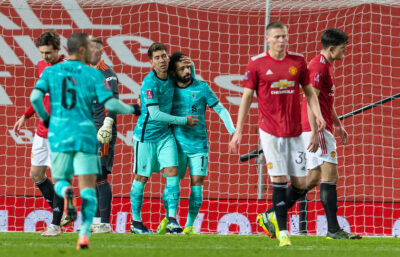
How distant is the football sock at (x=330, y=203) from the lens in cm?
621

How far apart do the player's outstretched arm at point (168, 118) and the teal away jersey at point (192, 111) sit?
218 millimetres

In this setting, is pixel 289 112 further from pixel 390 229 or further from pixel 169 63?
pixel 390 229

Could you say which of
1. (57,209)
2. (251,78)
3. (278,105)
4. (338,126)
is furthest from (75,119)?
(338,126)

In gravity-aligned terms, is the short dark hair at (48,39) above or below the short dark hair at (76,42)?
above

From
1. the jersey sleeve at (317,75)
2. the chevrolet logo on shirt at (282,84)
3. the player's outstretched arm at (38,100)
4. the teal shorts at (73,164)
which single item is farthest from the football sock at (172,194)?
the player's outstretched arm at (38,100)

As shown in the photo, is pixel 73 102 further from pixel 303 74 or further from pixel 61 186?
pixel 303 74

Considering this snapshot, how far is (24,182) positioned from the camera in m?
10.6

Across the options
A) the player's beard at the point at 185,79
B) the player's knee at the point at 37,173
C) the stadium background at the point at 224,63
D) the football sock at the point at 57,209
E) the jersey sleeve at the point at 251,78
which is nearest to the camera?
the jersey sleeve at the point at 251,78

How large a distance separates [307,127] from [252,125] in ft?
13.8

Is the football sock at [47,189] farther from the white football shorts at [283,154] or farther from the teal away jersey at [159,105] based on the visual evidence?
the white football shorts at [283,154]

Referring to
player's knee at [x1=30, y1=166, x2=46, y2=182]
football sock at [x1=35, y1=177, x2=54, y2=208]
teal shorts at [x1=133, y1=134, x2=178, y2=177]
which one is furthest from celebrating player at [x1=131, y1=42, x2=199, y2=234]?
player's knee at [x1=30, y1=166, x2=46, y2=182]

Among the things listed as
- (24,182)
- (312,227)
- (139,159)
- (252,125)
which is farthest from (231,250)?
(24,182)

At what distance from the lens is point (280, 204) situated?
5.21 m

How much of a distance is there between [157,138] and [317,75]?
177 centimetres
